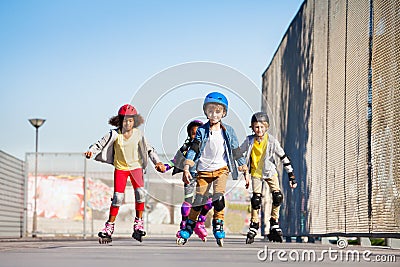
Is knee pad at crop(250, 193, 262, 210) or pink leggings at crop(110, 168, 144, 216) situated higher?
pink leggings at crop(110, 168, 144, 216)

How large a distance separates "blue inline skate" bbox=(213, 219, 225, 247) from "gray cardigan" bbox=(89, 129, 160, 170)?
1.23 meters

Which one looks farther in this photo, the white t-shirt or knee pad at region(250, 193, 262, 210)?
knee pad at region(250, 193, 262, 210)

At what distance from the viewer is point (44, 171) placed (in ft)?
78.2

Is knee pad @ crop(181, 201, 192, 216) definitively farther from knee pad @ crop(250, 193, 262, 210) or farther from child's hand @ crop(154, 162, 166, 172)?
child's hand @ crop(154, 162, 166, 172)

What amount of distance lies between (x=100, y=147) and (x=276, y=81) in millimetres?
7738

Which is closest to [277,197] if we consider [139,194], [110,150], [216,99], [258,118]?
[258,118]

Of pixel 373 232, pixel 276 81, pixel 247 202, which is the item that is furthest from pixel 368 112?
pixel 247 202

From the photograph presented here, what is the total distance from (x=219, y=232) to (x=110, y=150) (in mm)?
1763

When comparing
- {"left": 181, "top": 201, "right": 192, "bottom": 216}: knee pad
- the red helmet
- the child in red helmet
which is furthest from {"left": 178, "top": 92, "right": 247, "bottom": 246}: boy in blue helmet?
{"left": 181, "top": 201, "right": 192, "bottom": 216}: knee pad

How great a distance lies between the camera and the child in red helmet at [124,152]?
9320 mm

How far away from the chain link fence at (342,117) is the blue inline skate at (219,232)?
1.51m

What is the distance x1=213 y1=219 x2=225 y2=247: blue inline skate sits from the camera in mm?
8359

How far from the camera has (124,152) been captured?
30.7 ft

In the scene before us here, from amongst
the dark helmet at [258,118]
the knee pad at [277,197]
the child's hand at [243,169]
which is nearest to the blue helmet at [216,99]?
the child's hand at [243,169]
